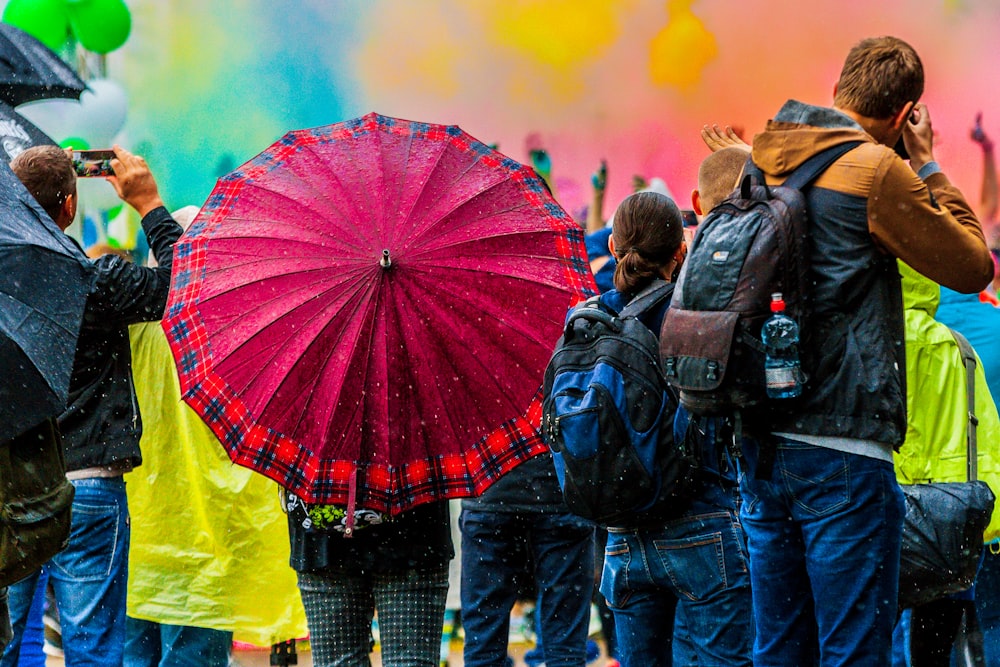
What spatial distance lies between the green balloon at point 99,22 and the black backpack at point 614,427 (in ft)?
16.0

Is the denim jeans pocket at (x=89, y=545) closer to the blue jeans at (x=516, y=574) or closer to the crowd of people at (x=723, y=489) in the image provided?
the crowd of people at (x=723, y=489)

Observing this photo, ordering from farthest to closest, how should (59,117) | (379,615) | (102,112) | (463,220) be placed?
(102,112) < (59,117) < (379,615) < (463,220)

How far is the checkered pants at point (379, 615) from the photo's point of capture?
3.53 meters

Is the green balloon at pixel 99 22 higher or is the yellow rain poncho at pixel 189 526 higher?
the green balloon at pixel 99 22

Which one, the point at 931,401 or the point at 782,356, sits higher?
the point at 931,401

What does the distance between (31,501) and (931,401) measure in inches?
109

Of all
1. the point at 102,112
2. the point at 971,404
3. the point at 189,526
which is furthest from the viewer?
the point at 102,112

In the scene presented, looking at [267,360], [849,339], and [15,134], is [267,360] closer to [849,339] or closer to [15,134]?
[849,339]

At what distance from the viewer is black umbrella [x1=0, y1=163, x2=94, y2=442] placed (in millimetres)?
2859

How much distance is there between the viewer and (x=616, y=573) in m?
3.30

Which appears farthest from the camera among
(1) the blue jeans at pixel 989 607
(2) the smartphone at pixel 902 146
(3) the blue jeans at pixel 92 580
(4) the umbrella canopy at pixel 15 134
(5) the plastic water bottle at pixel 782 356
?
(1) the blue jeans at pixel 989 607

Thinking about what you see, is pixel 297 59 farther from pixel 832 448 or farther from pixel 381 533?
pixel 832 448

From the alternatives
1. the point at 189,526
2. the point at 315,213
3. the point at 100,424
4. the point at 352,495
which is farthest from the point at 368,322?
the point at 189,526

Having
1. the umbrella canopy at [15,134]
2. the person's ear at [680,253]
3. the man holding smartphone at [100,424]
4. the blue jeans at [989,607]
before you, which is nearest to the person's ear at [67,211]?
the man holding smartphone at [100,424]
